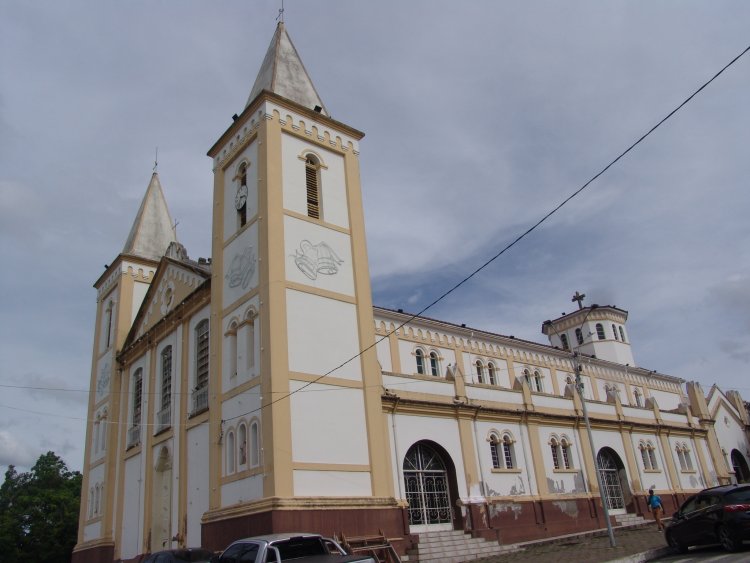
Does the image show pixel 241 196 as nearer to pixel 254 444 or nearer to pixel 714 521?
pixel 254 444

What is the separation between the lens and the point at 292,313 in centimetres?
1942

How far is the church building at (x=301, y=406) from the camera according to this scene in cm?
1839

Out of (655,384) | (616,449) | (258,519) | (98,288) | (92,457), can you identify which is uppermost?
(98,288)

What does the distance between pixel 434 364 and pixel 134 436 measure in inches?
529

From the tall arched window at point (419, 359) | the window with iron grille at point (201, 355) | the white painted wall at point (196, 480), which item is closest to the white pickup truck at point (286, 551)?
the white painted wall at point (196, 480)

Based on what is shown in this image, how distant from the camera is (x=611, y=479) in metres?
28.8

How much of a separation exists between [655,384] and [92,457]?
3507cm

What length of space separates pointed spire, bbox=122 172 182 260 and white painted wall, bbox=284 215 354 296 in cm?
1446

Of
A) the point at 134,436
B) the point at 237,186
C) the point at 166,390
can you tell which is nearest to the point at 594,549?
the point at 166,390

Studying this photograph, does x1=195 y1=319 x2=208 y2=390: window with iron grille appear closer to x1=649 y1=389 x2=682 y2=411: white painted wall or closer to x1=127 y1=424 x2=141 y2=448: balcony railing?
x1=127 y1=424 x2=141 y2=448: balcony railing

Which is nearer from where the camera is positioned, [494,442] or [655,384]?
[494,442]

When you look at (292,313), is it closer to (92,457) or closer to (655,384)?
(92,457)

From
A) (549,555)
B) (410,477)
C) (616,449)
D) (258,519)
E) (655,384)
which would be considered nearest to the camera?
(258,519)

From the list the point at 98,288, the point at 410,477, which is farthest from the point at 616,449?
the point at 98,288
